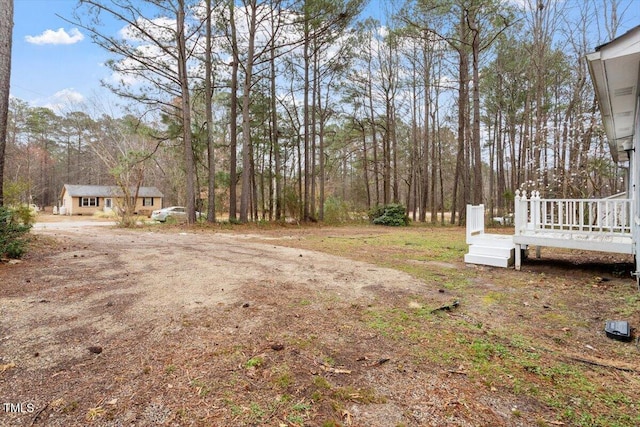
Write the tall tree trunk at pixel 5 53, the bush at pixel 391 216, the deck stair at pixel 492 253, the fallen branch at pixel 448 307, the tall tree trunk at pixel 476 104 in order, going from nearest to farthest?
the fallen branch at pixel 448 307
the tall tree trunk at pixel 5 53
the deck stair at pixel 492 253
the tall tree trunk at pixel 476 104
the bush at pixel 391 216

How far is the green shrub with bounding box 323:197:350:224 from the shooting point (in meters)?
17.1

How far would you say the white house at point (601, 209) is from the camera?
3561mm

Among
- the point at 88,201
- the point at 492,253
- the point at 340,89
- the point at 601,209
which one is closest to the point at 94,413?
the point at 492,253

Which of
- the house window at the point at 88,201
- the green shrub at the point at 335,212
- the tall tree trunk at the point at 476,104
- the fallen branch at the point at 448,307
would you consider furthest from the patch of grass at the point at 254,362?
the house window at the point at 88,201

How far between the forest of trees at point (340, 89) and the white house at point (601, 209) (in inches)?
302

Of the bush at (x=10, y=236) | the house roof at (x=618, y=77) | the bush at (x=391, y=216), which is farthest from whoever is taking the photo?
the bush at (x=391, y=216)

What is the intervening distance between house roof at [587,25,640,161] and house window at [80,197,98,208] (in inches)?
1424

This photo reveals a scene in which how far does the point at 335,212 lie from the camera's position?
1731 cm

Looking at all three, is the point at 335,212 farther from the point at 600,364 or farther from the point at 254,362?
the point at 254,362

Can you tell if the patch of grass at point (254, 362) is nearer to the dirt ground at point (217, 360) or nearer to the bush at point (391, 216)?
the dirt ground at point (217, 360)

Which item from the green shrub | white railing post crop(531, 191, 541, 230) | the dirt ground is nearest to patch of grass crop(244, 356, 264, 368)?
the dirt ground

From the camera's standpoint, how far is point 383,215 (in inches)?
656

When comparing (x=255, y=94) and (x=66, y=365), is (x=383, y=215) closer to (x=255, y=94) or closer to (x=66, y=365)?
(x=255, y=94)

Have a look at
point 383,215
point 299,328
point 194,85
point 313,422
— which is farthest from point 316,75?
point 313,422
